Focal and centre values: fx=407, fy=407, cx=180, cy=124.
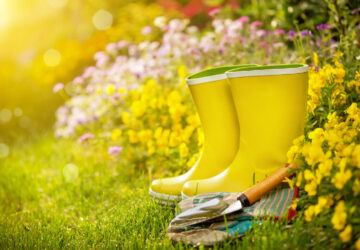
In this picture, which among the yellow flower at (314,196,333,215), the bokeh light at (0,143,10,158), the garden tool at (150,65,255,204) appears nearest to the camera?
the yellow flower at (314,196,333,215)

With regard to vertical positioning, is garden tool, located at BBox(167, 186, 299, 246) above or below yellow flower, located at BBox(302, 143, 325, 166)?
below

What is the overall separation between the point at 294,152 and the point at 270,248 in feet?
1.17

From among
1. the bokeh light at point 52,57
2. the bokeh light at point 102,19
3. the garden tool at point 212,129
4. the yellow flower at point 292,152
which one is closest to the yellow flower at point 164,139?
the garden tool at point 212,129

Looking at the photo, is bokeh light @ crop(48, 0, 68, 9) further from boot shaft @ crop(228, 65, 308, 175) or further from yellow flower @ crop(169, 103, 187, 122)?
boot shaft @ crop(228, 65, 308, 175)

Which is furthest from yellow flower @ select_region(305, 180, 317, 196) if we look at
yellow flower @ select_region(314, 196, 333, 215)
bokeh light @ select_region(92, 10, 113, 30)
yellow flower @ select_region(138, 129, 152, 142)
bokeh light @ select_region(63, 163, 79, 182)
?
bokeh light @ select_region(92, 10, 113, 30)

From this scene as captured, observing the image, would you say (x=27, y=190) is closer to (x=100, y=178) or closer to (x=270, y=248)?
(x=100, y=178)

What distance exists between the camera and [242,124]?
5.33ft

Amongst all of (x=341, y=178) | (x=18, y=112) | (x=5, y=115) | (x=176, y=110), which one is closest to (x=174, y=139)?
(x=176, y=110)

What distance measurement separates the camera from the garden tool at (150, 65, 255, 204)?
172cm

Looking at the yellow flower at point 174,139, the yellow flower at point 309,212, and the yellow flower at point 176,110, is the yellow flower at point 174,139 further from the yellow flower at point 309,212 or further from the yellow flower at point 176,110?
the yellow flower at point 309,212

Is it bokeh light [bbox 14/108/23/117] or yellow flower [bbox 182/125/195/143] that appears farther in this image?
bokeh light [bbox 14/108/23/117]

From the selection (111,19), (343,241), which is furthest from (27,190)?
(111,19)

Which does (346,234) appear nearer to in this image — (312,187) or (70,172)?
(312,187)

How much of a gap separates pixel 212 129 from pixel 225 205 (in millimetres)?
416
